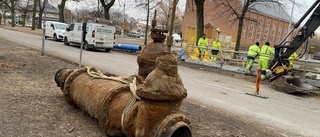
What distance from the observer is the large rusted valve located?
3.09 meters

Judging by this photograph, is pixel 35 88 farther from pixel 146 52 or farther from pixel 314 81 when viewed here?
pixel 314 81

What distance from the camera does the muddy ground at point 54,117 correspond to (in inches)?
169

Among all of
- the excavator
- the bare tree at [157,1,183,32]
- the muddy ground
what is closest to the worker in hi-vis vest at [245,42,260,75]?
the excavator

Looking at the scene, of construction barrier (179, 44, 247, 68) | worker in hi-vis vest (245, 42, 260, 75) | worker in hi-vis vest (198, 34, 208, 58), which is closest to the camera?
worker in hi-vis vest (245, 42, 260, 75)

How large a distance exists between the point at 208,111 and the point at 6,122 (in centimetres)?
405

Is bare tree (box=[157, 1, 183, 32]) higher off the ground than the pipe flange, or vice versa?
bare tree (box=[157, 1, 183, 32])

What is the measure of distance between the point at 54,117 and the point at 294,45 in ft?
35.0

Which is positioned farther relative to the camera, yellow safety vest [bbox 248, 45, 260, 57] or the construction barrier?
the construction barrier

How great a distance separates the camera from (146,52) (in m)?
4.80

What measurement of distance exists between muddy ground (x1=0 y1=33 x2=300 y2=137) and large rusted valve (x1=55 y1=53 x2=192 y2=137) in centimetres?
37

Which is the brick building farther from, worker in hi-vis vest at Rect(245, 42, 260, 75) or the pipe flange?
the pipe flange

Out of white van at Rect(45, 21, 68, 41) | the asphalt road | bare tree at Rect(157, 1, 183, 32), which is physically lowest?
the asphalt road

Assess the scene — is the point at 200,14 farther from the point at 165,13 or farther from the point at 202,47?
the point at 165,13

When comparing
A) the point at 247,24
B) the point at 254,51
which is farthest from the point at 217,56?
the point at 247,24
